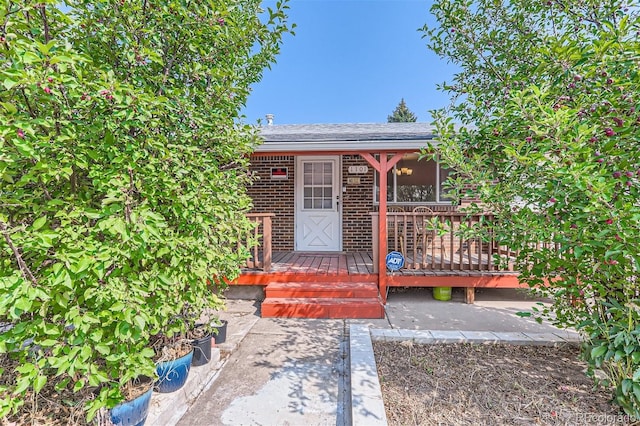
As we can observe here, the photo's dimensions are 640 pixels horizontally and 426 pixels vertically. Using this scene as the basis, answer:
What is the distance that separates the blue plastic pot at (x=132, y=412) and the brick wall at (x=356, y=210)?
204 inches

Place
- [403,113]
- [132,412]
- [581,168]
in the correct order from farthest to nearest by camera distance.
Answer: [403,113]
[132,412]
[581,168]

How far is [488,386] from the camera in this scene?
232 cm

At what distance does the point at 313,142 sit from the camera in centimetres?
472

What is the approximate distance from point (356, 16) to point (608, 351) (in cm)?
1222

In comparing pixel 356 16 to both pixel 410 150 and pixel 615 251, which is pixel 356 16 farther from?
pixel 615 251

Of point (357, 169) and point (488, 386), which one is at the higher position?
point (357, 169)

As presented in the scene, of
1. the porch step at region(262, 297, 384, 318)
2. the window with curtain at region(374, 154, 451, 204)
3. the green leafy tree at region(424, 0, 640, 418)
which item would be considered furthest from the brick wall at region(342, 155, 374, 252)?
the green leafy tree at region(424, 0, 640, 418)

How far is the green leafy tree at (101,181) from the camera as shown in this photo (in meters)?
1.48

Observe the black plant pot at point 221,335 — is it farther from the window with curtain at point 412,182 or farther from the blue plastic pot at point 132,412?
the window with curtain at point 412,182

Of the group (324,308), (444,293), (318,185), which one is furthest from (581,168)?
(318,185)

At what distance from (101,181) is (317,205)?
17.8 ft

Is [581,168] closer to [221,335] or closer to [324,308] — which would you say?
[324,308]

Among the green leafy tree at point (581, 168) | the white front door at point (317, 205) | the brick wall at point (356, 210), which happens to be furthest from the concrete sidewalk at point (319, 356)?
the white front door at point (317, 205)

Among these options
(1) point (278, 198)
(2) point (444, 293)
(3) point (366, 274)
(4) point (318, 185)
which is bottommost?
(2) point (444, 293)
